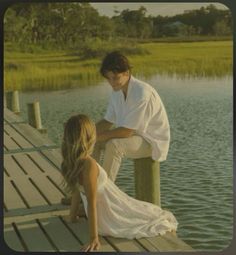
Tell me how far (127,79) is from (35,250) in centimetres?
90

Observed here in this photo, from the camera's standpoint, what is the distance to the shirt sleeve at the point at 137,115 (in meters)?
6.06

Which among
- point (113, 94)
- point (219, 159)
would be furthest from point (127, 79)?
point (219, 159)

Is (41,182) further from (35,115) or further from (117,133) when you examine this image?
(117,133)

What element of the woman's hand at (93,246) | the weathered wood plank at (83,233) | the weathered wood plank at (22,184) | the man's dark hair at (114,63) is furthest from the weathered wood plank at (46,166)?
the man's dark hair at (114,63)

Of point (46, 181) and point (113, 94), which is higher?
point (113, 94)

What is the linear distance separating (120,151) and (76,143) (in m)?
0.21

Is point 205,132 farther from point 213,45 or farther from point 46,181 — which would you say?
point 46,181

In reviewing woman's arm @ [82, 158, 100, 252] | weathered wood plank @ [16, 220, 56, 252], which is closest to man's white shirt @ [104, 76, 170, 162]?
woman's arm @ [82, 158, 100, 252]

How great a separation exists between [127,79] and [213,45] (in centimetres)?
43

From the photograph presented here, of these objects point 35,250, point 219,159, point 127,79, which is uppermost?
point 127,79

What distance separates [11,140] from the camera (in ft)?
20.1

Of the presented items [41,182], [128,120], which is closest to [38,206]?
[41,182]

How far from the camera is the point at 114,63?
19.9 ft

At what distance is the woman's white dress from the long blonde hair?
0.09 meters
